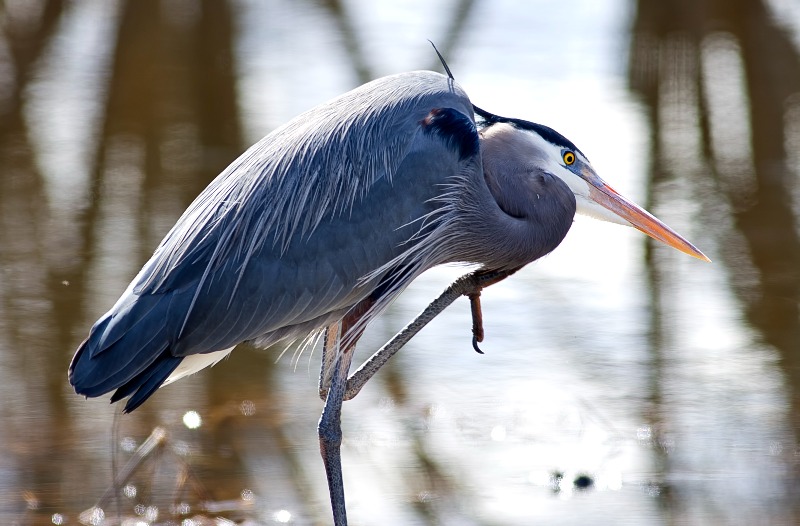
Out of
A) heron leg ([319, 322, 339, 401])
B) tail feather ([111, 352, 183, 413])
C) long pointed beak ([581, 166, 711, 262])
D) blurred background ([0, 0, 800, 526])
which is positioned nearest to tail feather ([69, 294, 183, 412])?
tail feather ([111, 352, 183, 413])

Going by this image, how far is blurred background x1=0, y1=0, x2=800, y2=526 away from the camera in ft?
14.7

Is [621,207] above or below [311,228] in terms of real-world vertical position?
below

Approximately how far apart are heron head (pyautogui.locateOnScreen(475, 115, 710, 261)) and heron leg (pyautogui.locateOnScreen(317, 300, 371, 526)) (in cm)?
75

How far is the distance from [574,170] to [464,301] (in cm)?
192

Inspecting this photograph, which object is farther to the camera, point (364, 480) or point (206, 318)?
point (364, 480)

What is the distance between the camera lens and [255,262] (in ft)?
13.3

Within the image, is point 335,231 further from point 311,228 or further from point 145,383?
point 145,383

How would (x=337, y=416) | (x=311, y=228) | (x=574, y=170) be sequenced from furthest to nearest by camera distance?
(x=574, y=170) < (x=337, y=416) < (x=311, y=228)

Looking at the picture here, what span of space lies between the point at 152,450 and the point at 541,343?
199 centimetres

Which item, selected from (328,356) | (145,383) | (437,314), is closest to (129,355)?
(145,383)

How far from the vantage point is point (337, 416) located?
4.23m

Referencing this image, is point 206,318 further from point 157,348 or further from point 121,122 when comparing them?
point 121,122

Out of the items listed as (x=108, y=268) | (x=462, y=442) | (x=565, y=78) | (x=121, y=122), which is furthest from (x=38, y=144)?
(x=462, y=442)

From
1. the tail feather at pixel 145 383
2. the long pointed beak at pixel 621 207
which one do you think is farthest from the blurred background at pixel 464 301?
the long pointed beak at pixel 621 207
